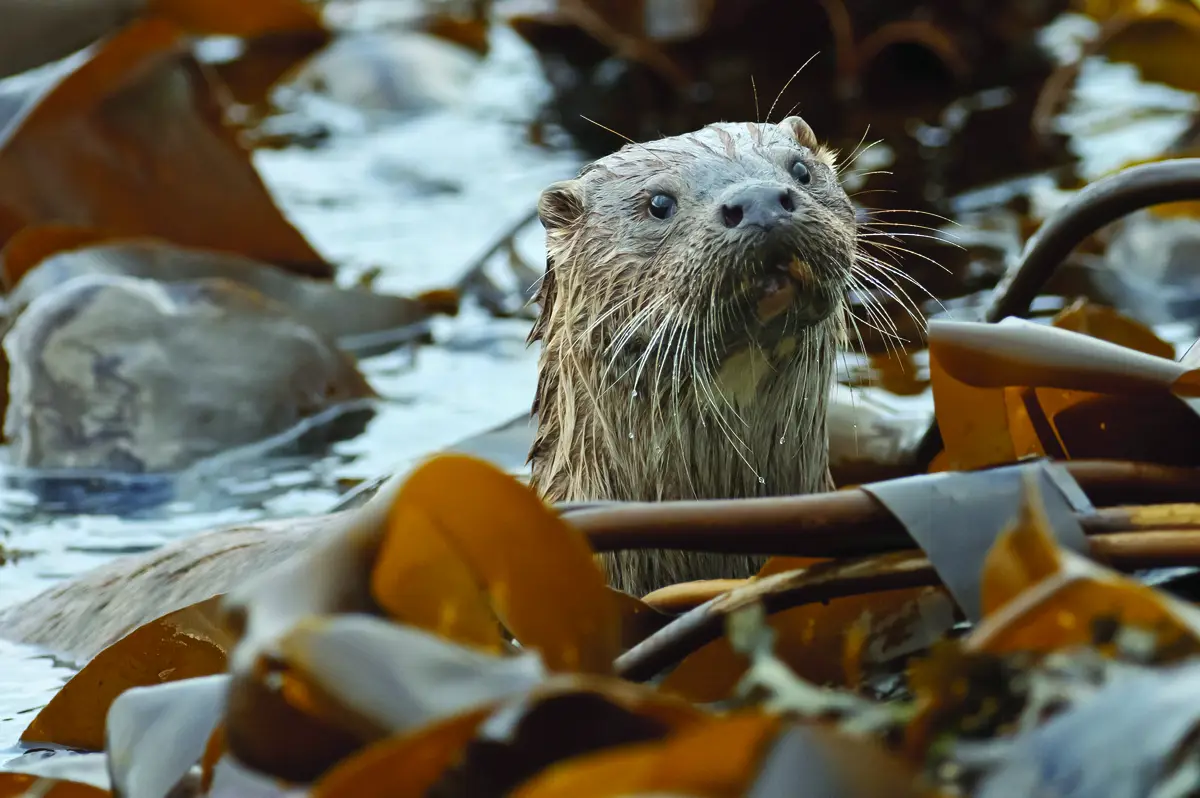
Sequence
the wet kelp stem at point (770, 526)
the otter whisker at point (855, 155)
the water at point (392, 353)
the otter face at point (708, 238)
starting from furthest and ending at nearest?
the water at point (392, 353)
the otter whisker at point (855, 155)
the otter face at point (708, 238)
the wet kelp stem at point (770, 526)

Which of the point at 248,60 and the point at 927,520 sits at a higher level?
the point at 927,520

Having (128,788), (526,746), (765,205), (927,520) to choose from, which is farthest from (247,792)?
(765,205)

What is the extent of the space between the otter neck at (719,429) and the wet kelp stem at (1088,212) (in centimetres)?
25

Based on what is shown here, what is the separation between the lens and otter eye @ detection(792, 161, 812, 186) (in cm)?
257

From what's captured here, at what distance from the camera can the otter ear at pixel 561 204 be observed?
2.76 metres

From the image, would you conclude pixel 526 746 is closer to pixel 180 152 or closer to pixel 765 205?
pixel 765 205

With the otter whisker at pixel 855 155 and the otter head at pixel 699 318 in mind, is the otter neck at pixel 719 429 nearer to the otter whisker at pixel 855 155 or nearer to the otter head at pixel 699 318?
the otter head at pixel 699 318

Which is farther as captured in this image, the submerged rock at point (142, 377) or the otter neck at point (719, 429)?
the submerged rock at point (142, 377)

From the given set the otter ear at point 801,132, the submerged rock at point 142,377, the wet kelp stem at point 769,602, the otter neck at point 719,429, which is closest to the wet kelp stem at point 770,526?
the wet kelp stem at point 769,602

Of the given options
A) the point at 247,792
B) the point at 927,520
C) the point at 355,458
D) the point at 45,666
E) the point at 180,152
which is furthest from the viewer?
the point at 180,152

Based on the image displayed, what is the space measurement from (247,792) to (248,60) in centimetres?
708

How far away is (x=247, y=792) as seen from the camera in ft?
4.66

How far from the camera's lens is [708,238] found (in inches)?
93.7

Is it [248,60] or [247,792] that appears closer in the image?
[247,792]
